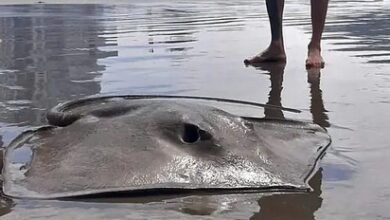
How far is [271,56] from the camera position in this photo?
5223 millimetres

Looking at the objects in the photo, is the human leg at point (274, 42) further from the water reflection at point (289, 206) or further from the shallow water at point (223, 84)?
the water reflection at point (289, 206)

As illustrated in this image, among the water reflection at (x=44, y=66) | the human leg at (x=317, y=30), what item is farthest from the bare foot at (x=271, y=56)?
the water reflection at (x=44, y=66)

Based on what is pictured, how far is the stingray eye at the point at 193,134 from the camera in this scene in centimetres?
213

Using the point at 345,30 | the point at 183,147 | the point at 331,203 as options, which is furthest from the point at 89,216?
the point at 345,30

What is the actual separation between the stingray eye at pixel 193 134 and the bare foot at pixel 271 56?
10.0 feet

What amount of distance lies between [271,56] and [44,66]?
191cm

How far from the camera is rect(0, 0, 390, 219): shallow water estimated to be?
1.88 metres

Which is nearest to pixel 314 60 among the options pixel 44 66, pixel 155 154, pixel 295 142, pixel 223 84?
pixel 223 84

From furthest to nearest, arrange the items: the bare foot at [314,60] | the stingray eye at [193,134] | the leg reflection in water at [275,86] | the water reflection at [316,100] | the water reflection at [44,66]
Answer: the bare foot at [314,60] → the water reflection at [44,66] → the leg reflection in water at [275,86] → the water reflection at [316,100] → the stingray eye at [193,134]

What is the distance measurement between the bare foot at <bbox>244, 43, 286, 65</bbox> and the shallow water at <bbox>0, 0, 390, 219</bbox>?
0.13 m

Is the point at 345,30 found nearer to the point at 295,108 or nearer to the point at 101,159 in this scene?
the point at 295,108

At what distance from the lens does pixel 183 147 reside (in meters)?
2.07

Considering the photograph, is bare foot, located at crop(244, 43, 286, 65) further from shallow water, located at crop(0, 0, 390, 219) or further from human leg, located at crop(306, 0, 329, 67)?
human leg, located at crop(306, 0, 329, 67)

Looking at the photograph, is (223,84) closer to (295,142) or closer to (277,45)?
(277,45)
